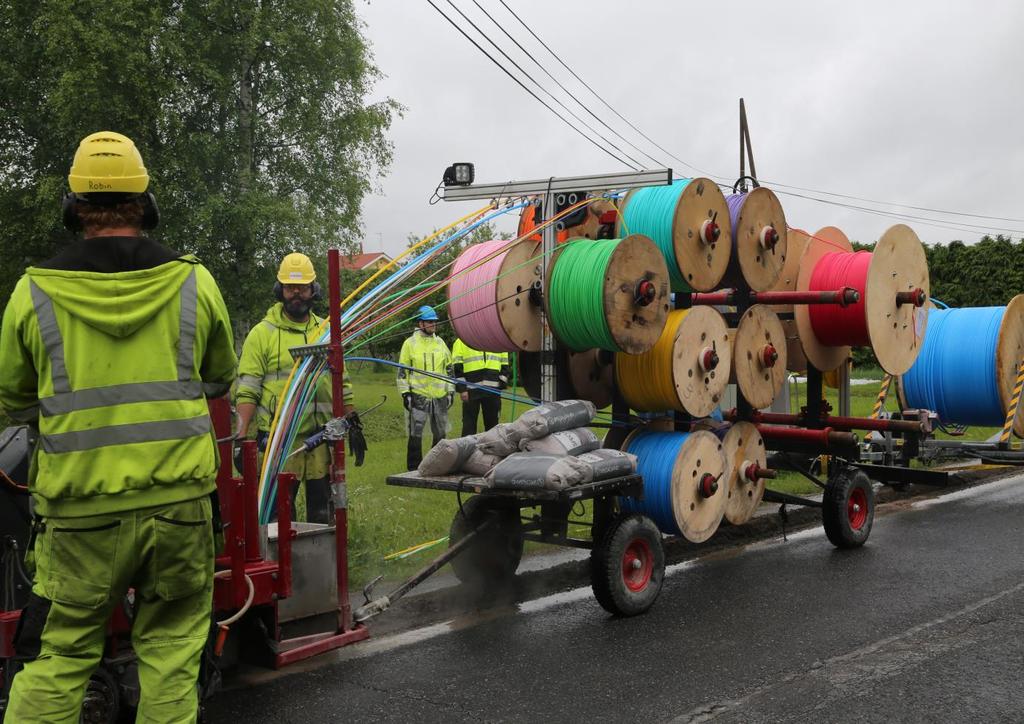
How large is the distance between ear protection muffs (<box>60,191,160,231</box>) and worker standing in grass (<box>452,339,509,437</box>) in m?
8.91

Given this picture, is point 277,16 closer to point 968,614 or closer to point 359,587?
point 359,587

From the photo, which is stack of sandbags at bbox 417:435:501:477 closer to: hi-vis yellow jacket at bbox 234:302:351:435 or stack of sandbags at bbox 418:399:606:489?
stack of sandbags at bbox 418:399:606:489

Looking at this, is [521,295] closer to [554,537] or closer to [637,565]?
[554,537]

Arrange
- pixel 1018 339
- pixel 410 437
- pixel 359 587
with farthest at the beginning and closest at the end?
pixel 410 437, pixel 1018 339, pixel 359 587

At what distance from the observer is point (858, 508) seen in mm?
8195

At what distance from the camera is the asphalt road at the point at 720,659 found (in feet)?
15.0

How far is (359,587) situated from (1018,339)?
26.1 ft

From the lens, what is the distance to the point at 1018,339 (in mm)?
10727

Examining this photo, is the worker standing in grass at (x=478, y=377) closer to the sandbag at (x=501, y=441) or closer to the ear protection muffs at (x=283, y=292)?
the ear protection muffs at (x=283, y=292)

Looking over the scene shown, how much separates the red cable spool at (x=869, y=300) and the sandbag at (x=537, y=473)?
3610mm

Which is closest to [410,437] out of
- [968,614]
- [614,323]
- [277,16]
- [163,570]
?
[614,323]

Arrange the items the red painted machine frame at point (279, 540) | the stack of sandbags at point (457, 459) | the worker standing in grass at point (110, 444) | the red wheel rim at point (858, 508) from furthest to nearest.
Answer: the red wheel rim at point (858, 508), the stack of sandbags at point (457, 459), the red painted machine frame at point (279, 540), the worker standing in grass at point (110, 444)

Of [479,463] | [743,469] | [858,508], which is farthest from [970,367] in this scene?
[479,463]

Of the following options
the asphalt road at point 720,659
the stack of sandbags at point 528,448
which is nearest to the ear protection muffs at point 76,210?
the asphalt road at point 720,659
